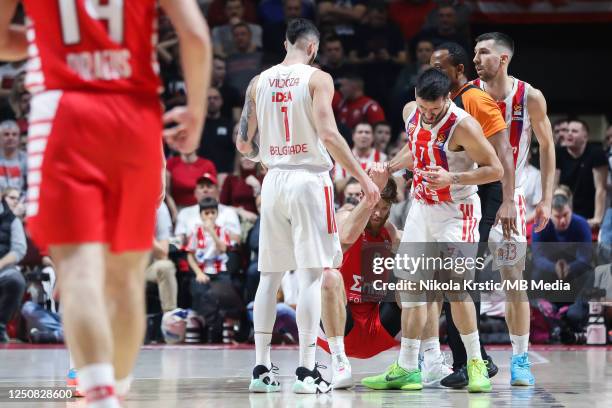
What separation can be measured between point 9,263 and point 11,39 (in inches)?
267

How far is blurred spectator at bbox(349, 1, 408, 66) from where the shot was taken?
44.7 ft

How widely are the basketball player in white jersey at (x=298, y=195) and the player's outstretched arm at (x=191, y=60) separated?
2555 millimetres

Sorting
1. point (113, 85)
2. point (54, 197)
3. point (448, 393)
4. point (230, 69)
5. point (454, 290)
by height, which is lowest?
point (448, 393)

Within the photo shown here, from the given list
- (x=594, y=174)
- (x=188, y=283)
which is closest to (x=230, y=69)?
(x=188, y=283)

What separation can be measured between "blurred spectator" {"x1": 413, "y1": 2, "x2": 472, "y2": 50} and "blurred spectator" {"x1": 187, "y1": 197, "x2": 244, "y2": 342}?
4297 mm

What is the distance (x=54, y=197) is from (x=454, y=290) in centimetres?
362

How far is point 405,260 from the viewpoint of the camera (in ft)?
22.4

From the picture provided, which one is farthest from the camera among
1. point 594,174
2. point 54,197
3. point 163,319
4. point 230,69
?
point 230,69

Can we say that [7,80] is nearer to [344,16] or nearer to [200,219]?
[200,219]

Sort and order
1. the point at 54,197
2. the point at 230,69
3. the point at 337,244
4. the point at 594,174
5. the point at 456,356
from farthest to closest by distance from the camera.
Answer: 1. the point at 230,69
2. the point at 594,174
3. the point at 456,356
4. the point at 337,244
5. the point at 54,197

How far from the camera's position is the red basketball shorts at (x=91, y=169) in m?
3.55

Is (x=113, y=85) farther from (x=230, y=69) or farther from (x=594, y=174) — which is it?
(x=230, y=69)

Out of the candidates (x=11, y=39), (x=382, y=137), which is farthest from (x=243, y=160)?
(x=11, y=39)

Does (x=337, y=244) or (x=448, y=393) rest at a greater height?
(x=337, y=244)
